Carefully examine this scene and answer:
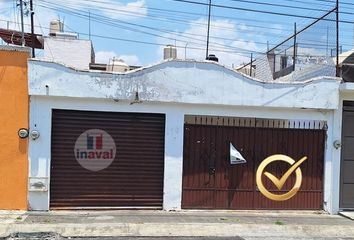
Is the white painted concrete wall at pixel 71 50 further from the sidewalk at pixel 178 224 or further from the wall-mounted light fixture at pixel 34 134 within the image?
the sidewalk at pixel 178 224

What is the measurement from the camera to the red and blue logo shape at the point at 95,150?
37.4 ft

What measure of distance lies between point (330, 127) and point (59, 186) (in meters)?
6.97

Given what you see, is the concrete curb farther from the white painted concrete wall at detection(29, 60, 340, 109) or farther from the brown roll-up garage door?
the white painted concrete wall at detection(29, 60, 340, 109)

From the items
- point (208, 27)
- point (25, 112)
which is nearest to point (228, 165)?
point (25, 112)

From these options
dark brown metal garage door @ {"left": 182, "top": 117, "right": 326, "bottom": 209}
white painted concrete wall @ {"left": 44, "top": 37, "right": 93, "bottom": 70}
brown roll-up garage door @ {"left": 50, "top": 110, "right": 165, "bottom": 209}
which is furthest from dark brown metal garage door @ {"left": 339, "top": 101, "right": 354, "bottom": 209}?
white painted concrete wall @ {"left": 44, "top": 37, "right": 93, "bottom": 70}

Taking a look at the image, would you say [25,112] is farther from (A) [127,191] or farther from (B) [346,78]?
(B) [346,78]

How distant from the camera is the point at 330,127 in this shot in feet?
40.6

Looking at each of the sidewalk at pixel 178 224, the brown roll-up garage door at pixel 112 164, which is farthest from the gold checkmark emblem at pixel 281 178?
the brown roll-up garage door at pixel 112 164

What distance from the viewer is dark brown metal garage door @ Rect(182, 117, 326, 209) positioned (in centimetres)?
1191

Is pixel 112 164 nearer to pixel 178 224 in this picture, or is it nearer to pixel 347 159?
pixel 178 224

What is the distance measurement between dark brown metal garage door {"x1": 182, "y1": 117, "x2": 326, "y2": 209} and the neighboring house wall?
0.23m

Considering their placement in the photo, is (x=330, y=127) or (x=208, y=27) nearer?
(x=330, y=127)

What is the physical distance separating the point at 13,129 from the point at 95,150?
6.37 ft

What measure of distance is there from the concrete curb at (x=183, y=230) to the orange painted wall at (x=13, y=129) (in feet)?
5.26
